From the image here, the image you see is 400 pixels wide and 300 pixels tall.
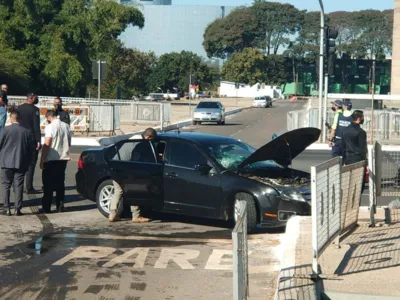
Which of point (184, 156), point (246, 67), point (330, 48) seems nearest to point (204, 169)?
point (184, 156)

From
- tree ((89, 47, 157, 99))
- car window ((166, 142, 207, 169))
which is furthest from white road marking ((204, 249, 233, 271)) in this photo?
tree ((89, 47, 157, 99))

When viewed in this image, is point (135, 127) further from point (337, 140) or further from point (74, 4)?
point (337, 140)

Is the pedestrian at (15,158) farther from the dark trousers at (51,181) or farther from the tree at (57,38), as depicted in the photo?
the tree at (57,38)

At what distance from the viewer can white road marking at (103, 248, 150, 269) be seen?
9.64 meters

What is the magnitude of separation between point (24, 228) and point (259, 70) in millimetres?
116447

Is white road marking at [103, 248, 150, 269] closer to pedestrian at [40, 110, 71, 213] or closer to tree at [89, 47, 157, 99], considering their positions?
pedestrian at [40, 110, 71, 213]

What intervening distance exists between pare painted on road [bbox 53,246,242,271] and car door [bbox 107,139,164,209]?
2.11 meters

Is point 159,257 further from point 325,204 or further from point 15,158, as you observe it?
point 15,158

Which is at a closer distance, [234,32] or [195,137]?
[195,137]

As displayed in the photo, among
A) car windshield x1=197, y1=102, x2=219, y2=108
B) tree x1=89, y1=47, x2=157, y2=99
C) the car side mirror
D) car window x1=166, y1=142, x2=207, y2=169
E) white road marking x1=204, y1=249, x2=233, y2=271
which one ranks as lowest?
white road marking x1=204, y1=249, x2=233, y2=271

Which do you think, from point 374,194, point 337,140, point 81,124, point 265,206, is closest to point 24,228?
point 265,206

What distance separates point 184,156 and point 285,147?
158cm

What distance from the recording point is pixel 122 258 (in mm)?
10016

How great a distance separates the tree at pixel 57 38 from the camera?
53.2 meters
